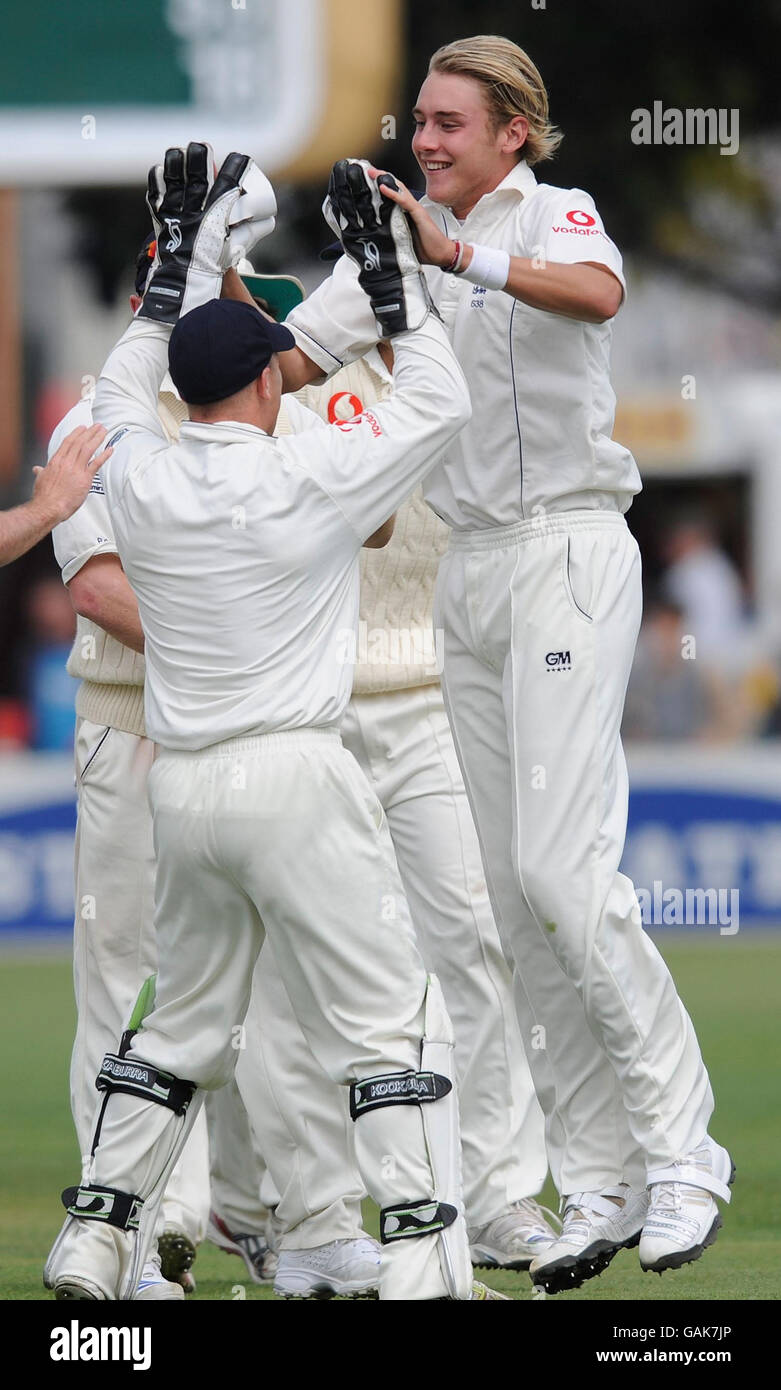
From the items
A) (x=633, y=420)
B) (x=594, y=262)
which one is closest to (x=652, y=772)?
(x=633, y=420)

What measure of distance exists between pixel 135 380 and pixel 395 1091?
1.86m

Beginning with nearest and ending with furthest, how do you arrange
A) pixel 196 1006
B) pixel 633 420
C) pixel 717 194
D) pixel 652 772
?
pixel 196 1006 → pixel 652 772 → pixel 633 420 → pixel 717 194

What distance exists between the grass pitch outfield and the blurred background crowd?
2.45 m

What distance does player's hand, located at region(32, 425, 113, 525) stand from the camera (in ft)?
17.2

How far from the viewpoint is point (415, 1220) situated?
4.70 m

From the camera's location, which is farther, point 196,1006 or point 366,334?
point 366,334

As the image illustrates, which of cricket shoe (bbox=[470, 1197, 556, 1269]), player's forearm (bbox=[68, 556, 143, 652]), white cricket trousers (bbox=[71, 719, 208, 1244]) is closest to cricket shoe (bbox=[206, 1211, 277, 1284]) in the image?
white cricket trousers (bbox=[71, 719, 208, 1244])

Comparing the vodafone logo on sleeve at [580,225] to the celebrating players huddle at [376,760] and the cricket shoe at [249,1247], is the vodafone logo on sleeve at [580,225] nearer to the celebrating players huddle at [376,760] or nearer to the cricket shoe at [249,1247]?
the celebrating players huddle at [376,760]

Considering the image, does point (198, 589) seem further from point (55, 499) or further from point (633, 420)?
point (633, 420)

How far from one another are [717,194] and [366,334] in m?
16.5

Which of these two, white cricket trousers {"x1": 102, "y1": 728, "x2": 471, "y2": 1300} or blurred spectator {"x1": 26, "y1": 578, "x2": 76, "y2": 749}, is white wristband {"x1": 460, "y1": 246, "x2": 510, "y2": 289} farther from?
blurred spectator {"x1": 26, "y1": 578, "x2": 76, "y2": 749}

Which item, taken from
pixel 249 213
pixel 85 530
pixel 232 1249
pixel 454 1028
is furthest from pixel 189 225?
pixel 232 1249

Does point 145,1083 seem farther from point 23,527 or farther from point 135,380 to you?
point 135,380
